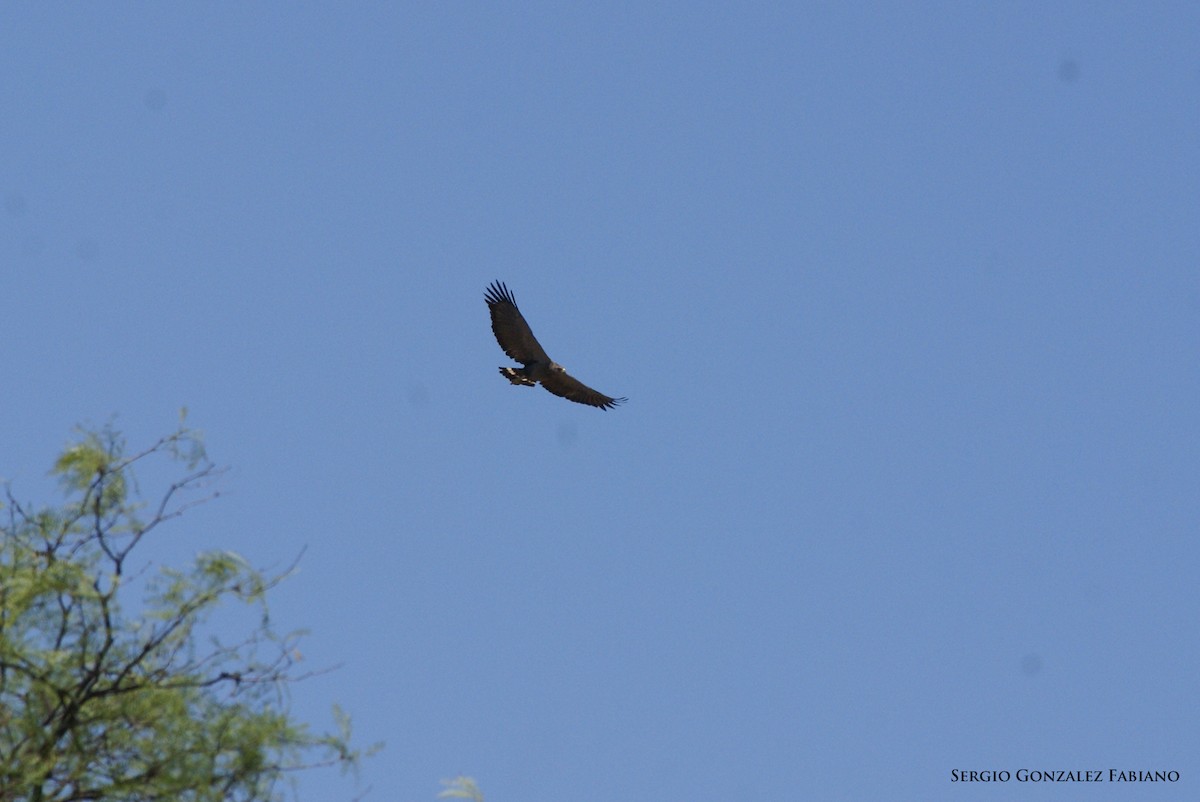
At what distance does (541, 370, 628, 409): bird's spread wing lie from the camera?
2658 cm

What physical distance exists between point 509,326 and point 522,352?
0.60m

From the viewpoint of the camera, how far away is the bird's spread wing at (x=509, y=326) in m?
25.4

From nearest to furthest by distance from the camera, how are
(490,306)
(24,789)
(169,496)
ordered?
(24,789) → (169,496) → (490,306)

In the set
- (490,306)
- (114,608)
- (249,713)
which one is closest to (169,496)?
(114,608)

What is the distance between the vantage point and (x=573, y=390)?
2728cm

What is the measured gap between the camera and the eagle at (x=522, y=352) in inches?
1003

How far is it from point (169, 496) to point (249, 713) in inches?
57.8

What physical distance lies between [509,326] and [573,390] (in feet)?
7.02

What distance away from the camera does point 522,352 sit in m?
26.0

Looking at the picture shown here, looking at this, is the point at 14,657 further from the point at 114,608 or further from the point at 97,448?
the point at 97,448

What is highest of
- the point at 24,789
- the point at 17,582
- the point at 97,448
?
the point at 97,448

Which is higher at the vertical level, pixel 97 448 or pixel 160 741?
pixel 97 448

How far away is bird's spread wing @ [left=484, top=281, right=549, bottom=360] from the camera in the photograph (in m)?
25.4

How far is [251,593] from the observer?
36.7 ft
